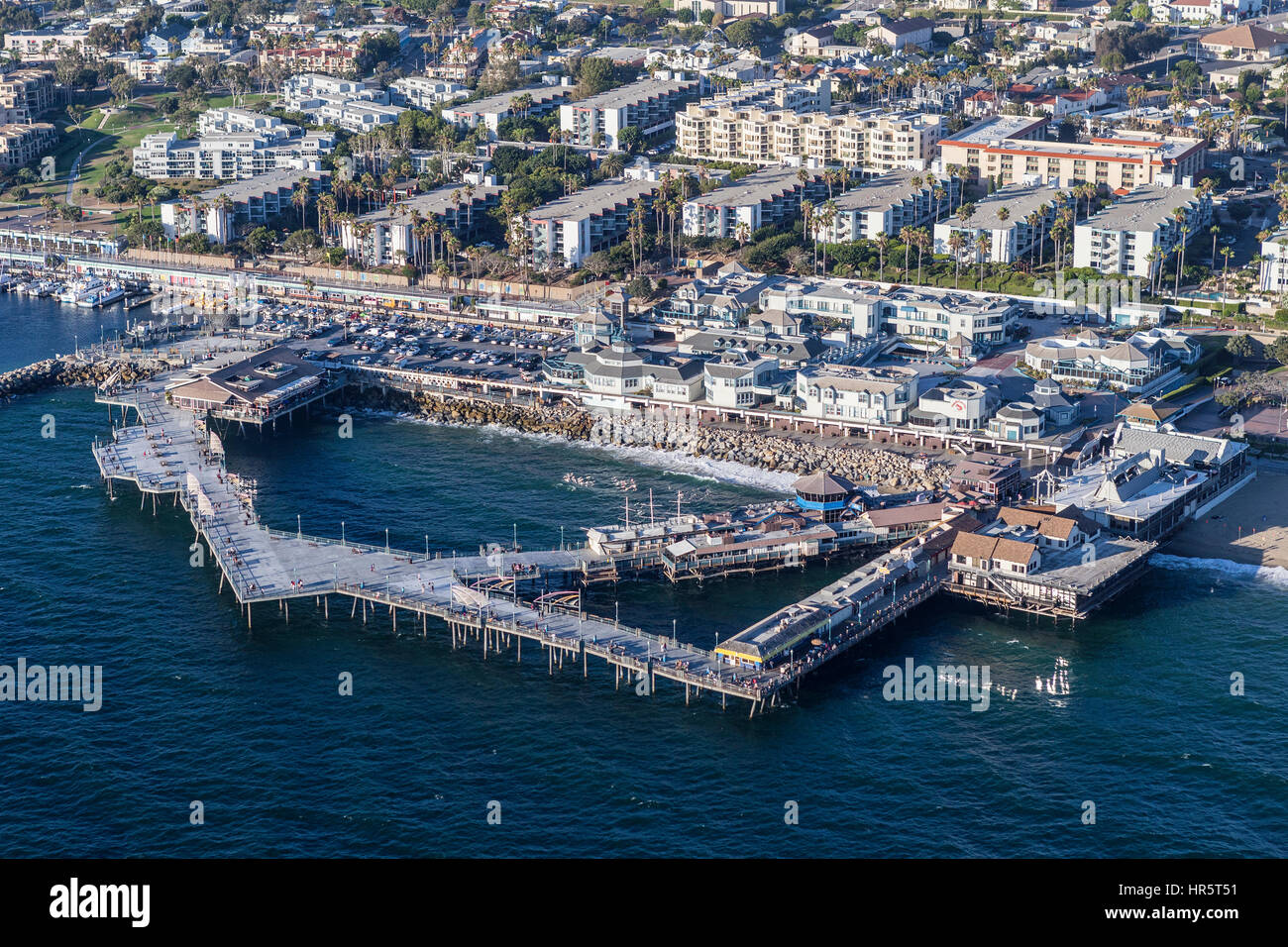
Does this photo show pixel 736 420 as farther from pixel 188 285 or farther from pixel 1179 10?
pixel 1179 10

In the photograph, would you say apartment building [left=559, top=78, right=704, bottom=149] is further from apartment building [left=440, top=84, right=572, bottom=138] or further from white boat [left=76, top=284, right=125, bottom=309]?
white boat [left=76, top=284, right=125, bottom=309]

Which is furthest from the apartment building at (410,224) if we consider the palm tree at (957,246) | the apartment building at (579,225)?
→ the palm tree at (957,246)

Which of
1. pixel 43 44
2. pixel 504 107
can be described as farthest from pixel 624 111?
pixel 43 44

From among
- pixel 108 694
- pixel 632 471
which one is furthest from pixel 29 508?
pixel 632 471

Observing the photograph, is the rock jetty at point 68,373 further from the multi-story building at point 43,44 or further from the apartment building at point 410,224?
the multi-story building at point 43,44

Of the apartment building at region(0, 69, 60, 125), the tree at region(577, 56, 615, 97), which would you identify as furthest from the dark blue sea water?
the apartment building at region(0, 69, 60, 125)
